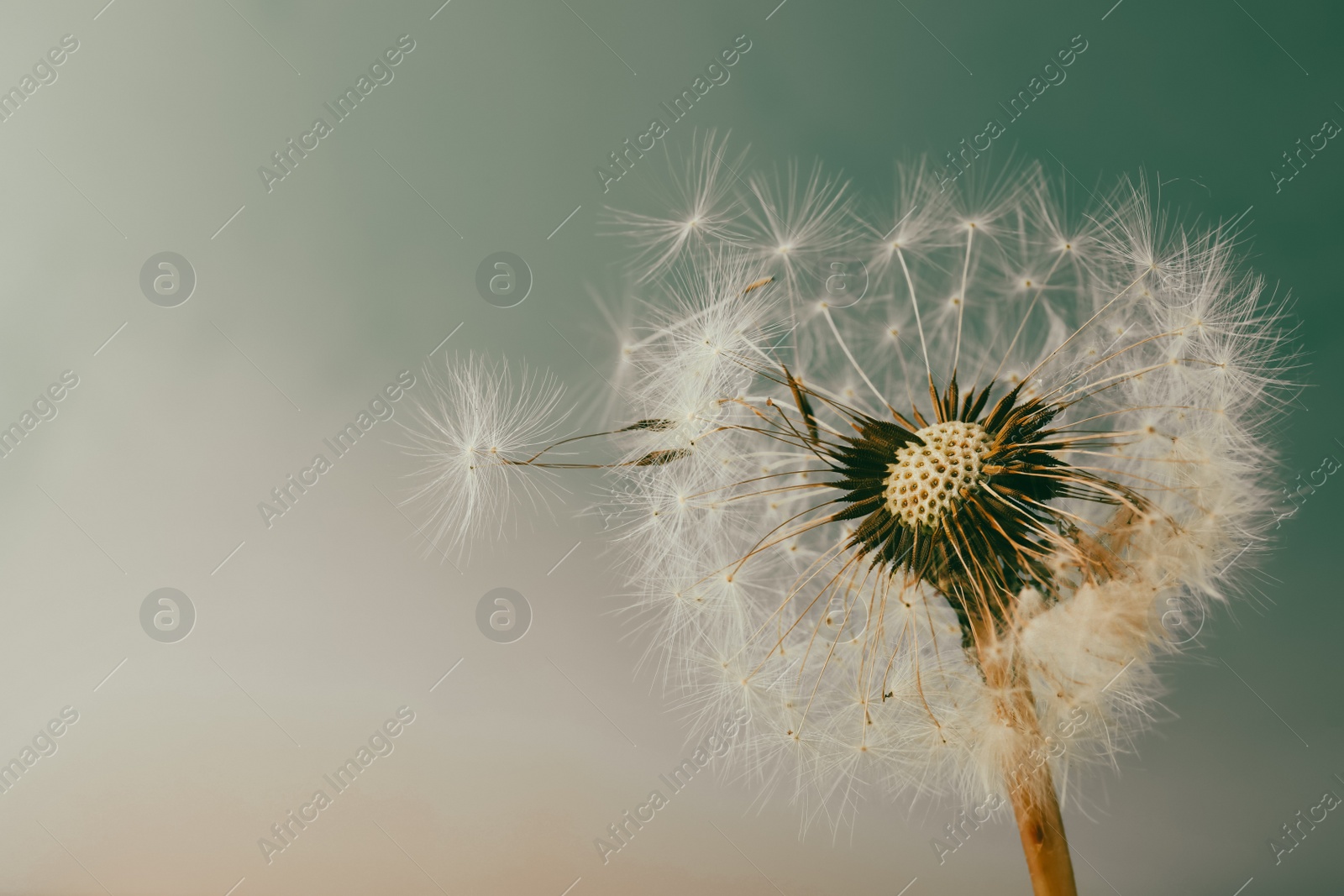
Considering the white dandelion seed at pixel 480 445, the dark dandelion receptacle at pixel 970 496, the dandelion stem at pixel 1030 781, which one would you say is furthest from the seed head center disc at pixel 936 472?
the white dandelion seed at pixel 480 445

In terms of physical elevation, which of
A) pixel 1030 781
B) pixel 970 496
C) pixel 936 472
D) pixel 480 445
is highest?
pixel 480 445

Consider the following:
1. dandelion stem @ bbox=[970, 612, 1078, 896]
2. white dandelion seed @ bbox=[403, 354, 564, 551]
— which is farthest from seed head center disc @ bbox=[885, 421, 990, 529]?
white dandelion seed @ bbox=[403, 354, 564, 551]

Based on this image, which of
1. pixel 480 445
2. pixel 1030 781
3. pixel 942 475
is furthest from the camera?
pixel 480 445

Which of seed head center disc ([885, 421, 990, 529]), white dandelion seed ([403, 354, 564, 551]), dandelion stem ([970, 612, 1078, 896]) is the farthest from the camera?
white dandelion seed ([403, 354, 564, 551])

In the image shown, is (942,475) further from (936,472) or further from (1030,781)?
(1030,781)

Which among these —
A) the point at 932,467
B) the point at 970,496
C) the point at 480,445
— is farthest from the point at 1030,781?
the point at 480,445

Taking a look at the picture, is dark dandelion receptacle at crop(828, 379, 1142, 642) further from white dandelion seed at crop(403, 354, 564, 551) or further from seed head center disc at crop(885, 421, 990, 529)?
white dandelion seed at crop(403, 354, 564, 551)

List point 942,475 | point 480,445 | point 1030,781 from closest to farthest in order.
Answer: point 942,475, point 1030,781, point 480,445

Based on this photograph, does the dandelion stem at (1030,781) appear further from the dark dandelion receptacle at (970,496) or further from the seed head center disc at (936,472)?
the seed head center disc at (936,472)

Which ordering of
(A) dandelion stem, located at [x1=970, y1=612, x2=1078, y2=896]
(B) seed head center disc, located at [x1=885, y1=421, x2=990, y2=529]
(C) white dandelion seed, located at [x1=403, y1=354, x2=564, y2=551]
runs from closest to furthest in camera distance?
(B) seed head center disc, located at [x1=885, y1=421, x2=990, y2=529] → (A) dandelion stem, located at [x1=970, y1=612, x2=1078, y2=896] → (C) white dandelion seed, located at [x1=403, y1=354, x2=564, y2=551]
